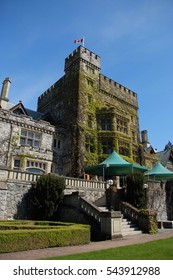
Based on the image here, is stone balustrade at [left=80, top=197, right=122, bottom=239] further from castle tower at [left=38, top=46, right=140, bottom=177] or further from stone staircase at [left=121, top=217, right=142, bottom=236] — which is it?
castle tower at [left=38, top=46, right=140, bottom=177]

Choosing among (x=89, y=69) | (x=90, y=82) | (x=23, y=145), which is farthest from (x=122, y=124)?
(x=23, y=145)

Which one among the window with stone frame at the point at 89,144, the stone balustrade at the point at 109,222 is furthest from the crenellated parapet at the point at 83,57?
the stone balustrade at the point at 109,222

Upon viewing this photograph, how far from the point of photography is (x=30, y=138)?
26484mm

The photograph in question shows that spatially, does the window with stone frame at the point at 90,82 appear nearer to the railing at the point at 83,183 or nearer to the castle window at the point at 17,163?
the castle window at the point at 17,163

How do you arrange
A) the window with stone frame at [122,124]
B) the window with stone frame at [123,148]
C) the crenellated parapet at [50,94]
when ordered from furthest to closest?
1. the crenellated parapet at [50,94]
2. the window with stone frame at [122,124]
3. the window with stone frame at [123,148]

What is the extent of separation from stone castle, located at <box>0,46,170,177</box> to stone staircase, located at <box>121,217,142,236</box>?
37.1 ft

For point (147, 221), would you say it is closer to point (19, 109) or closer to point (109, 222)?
point (109, 222)

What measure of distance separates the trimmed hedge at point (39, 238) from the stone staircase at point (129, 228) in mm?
4015

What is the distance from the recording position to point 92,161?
1116 inches

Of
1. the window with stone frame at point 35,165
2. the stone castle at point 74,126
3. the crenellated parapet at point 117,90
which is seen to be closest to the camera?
the window with stone frame at point 35,165

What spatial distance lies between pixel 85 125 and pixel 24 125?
7947mm

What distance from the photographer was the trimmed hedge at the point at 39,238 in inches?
333

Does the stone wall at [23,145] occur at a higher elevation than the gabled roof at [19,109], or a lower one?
lower
